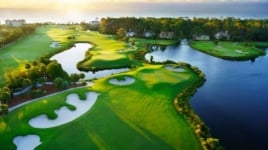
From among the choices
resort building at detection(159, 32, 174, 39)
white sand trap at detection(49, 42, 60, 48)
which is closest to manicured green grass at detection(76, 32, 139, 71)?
white sand trap at detection(49, 42, 60, 48)

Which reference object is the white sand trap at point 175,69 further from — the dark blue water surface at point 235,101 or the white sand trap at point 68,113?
the white sand trap at point 68,113

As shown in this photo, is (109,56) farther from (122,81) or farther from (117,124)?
(117,124)

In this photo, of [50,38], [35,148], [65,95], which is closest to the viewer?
[35,148]

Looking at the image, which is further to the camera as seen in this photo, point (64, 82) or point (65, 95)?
point (64, 82)

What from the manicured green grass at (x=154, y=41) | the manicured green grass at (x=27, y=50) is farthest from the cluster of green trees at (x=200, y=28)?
the manicured green grass at (x=27, y=50)

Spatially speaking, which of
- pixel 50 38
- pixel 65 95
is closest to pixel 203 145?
pixel 65 95

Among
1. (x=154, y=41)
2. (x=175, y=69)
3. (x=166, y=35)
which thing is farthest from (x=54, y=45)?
(x=175, y=69)

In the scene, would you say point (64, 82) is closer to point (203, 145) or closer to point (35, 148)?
point (35, 148)
